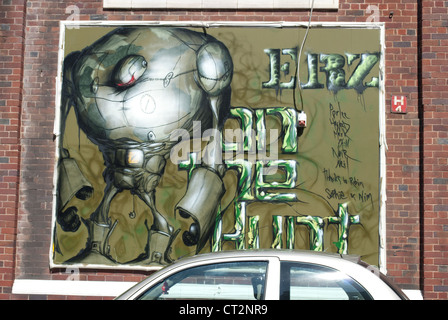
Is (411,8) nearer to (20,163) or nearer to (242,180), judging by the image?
(242,180)

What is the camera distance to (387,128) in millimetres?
8867

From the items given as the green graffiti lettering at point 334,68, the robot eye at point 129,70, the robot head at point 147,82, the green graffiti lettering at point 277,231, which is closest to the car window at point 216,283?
the green graffiti lettering at point 277,231

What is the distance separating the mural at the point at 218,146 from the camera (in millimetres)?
8805

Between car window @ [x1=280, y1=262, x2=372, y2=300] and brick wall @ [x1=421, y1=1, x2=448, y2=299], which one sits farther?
brick wall @ [x1=421, y1=1, x2=448, y2=299]

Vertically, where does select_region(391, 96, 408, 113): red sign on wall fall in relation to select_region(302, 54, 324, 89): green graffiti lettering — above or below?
below

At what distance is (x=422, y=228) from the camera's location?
861 cm

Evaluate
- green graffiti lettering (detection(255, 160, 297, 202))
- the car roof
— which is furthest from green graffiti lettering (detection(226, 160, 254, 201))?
the car roof

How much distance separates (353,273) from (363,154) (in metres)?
4.51

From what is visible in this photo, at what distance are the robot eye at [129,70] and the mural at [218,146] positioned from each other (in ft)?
0.05

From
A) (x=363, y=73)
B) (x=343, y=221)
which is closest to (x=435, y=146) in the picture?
(x=363, y=73)

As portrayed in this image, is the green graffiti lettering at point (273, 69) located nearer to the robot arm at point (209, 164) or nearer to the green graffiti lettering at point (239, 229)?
the robot arm at point (209, 164)

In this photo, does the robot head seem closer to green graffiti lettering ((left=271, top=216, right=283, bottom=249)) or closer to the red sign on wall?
green graffiti lettering ((left=271, top=216, right=283, bottom=249))

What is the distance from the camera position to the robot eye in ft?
30.1

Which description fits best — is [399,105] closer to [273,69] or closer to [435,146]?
[435,146]
